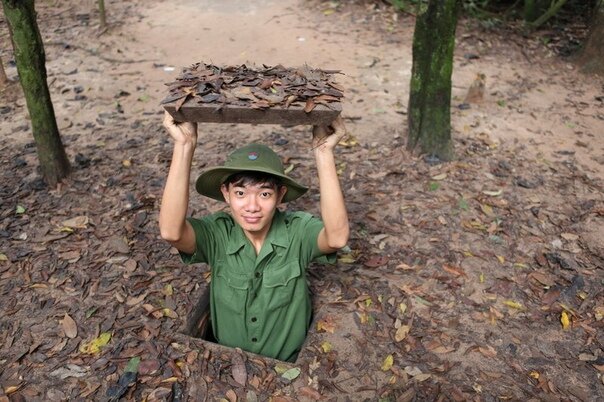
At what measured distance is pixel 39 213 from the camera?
462cm

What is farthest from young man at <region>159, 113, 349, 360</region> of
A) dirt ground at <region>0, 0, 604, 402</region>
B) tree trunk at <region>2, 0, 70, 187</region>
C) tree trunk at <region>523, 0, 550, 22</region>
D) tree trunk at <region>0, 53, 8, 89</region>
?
tree trunk at <region>523, 0, 550, 22</region>

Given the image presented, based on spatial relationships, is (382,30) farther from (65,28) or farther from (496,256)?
(496,256)

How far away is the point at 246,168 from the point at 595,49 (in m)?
8.32

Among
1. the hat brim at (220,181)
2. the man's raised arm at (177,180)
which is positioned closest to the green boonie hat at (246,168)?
the hat brim at (220,181)

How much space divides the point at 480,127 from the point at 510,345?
3620 mm

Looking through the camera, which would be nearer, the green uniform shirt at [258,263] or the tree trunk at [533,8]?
the green uniform shirt at [258,263]

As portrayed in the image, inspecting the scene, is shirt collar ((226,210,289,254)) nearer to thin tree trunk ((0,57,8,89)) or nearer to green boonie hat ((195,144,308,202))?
green boonie hat ((195,144,308,202))

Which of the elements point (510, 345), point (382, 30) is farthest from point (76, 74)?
point (510, 345)

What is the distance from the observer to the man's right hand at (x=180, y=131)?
2.57 m

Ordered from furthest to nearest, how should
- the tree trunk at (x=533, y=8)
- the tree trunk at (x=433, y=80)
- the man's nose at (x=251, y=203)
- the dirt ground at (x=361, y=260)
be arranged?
the tree trunk at (x=533, y=8), the tree trunk at (x=433, y=80), the dirt ground at (x=361, y=260), the man's nose at (x=251, y=203)

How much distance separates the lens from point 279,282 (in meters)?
3.02

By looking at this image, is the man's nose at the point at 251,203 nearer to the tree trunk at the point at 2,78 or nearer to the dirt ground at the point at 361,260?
the dirt ground at the point at 361,260

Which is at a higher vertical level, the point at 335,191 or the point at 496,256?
the point at 335,191

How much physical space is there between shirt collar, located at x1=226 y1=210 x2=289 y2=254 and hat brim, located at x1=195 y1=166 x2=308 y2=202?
192mm
